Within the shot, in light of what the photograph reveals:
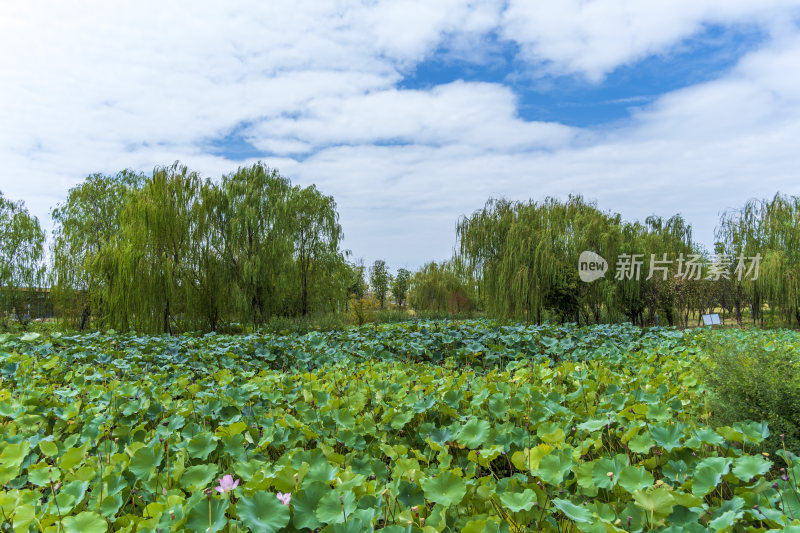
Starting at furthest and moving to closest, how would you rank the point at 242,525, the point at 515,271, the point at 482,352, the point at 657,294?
the point at 657,294
the point at 515,271
the point at 482,352
the point at 242,525

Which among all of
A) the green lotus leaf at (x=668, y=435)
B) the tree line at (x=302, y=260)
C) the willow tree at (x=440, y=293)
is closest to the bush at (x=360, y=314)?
the tree line at (x=302, y=260)

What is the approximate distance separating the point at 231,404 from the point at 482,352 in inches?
144

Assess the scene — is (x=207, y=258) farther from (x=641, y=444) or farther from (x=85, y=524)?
(x=641, y=444)

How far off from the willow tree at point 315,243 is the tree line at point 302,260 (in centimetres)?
5

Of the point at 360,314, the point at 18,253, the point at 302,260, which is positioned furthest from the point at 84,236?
the point at 360,314

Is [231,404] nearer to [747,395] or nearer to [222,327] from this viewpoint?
[747,395]

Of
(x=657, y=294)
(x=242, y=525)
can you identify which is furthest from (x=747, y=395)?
(x=657, y=294)

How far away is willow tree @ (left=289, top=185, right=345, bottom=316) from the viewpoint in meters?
15.5

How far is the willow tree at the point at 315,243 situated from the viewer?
1547cm

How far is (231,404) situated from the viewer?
2736 millimetres

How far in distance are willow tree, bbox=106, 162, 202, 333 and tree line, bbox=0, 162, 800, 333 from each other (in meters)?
0.03

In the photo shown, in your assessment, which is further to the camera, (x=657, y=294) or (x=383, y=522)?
(x=657, y=294)

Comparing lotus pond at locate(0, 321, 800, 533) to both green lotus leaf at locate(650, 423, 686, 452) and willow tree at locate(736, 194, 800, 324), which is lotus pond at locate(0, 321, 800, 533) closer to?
green lotus leaf at locate(650, 423, 686, 452)

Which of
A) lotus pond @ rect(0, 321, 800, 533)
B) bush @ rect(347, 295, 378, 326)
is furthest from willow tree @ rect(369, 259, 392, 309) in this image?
lotus pond @ rect(0, 321, 800, 533)
